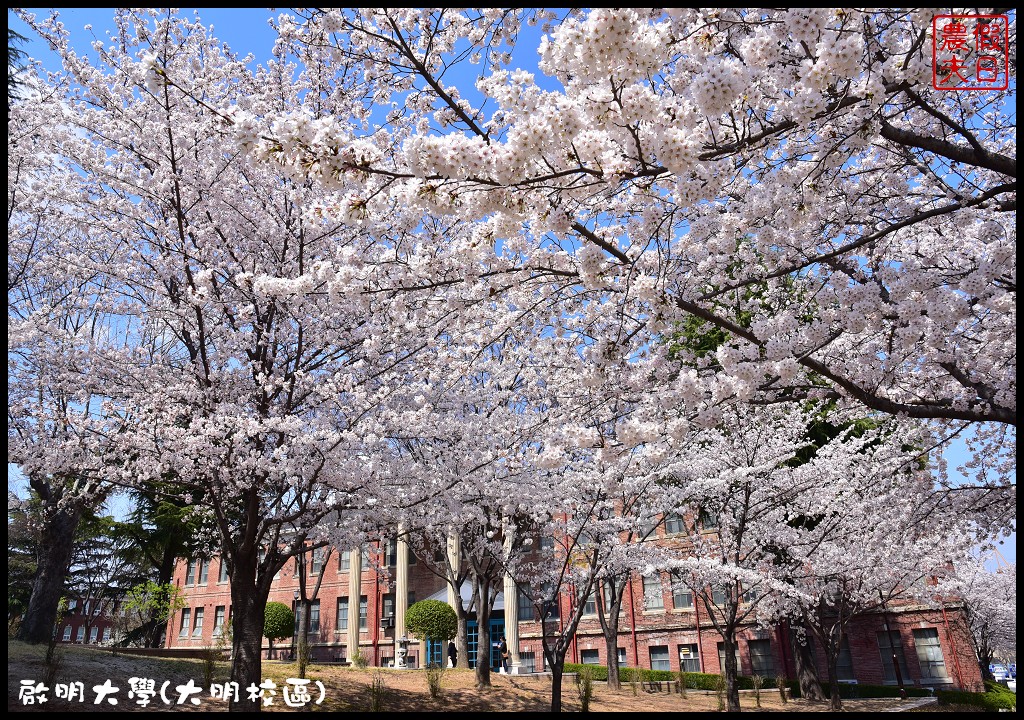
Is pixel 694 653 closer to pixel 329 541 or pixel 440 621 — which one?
pixel 440 621

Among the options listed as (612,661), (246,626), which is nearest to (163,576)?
(612,661)

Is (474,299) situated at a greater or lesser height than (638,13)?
lesser

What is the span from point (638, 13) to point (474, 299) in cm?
309

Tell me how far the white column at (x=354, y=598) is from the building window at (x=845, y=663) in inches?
871

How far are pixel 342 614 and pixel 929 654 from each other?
2684cm

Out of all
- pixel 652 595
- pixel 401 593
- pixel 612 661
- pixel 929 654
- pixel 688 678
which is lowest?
pixel 688 678

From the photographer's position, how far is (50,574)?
1424cm

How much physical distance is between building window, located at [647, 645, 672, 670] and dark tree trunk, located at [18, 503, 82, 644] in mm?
22629

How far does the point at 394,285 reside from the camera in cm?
599

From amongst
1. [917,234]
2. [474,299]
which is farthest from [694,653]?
[474,299]

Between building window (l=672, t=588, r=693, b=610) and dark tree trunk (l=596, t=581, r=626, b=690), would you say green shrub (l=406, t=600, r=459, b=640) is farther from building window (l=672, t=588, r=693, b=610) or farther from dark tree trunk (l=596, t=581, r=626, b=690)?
building window (l=672, t=588, r=693, b=610)

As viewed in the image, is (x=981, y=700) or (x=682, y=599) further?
(x=682, y=599)

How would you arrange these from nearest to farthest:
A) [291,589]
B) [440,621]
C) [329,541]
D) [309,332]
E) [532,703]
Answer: [309,332] < [329,541] < [532,703] < [440,621] < [291,589]

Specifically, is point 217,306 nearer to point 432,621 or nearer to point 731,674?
point 731,674
